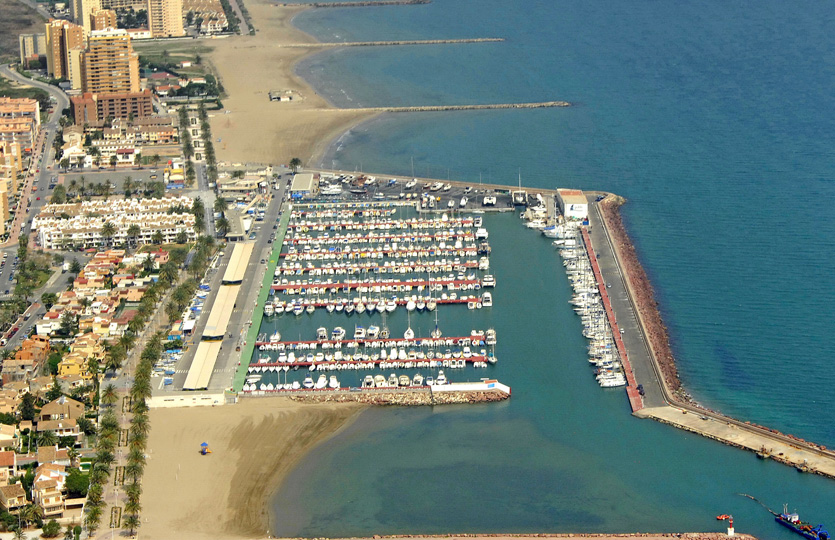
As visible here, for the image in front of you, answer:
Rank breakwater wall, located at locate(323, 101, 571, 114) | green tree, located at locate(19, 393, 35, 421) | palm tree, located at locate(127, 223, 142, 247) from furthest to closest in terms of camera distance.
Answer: breakwater wall, located at locate(323, 101, 571, 114), palm tree, located at locate(127, 223, 142, 247), green tree, located at locate(19, 393, 35, 421)

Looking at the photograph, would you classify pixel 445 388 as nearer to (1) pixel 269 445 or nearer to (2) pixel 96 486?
(1) pixel 269 445

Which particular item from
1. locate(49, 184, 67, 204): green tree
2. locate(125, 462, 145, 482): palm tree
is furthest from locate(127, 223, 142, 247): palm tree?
locate(125, 462, 145, 482): palm tree

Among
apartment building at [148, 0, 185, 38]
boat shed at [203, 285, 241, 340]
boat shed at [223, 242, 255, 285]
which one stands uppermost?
apartment building at [148, 0, 185, 38]

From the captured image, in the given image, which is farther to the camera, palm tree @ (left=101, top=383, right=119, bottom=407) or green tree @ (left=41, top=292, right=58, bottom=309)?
green tree @ (left=41, top=292, right=58, bottom=309)

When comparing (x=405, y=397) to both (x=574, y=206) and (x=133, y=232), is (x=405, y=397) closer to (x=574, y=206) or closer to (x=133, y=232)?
(x=574, y=206)

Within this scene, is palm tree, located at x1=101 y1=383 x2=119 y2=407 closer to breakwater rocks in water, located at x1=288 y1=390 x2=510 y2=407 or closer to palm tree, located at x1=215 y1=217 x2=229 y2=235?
breakwater rocks in water, located at x1=288 y1=390 x2=510 y2=407

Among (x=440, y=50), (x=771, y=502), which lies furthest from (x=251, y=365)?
(x=440, y=50)
